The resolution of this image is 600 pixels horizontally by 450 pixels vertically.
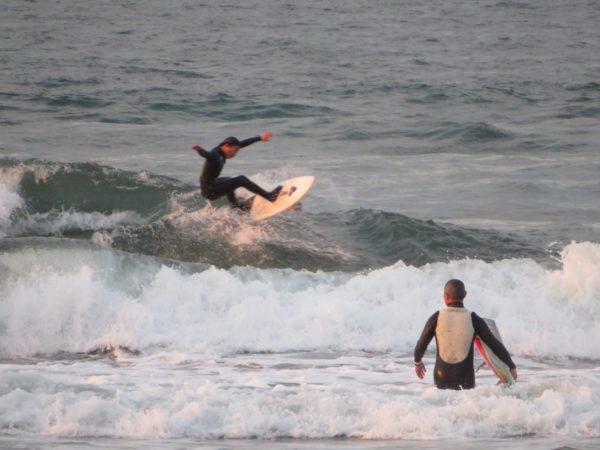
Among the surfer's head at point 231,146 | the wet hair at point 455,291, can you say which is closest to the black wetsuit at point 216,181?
the surfer's head at point 231,146

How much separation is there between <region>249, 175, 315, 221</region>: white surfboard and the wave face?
88 cm

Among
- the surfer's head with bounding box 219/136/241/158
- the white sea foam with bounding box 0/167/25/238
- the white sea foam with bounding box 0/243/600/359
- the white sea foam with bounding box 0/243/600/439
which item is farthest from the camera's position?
the white sea foam with bounding box 0/167/25/238

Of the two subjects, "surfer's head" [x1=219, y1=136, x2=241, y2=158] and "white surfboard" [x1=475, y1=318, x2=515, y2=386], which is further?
"surfer's head" [x1=219, y1=136, x2=241, y2=158]

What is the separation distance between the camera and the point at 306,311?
13242mm

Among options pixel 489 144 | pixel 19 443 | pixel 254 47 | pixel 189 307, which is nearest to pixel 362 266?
pixel 189 307

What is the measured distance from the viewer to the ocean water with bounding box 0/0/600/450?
29.6ft

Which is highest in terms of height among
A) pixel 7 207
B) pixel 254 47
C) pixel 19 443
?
pixel 254 47

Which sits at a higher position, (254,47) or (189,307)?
(254,47)

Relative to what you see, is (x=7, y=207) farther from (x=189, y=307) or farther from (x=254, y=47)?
(x=254, y=47)

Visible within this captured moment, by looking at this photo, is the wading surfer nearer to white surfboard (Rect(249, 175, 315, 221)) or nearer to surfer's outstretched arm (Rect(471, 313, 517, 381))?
surfer's outstretched arm (Rect(471, 313, 517, 381))

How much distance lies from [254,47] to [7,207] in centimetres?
2133

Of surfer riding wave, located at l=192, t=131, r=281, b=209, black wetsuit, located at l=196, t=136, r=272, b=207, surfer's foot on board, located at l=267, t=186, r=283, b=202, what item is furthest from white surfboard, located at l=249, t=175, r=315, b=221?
black wetsuit, located at l=196, t=136, r=272, b=207

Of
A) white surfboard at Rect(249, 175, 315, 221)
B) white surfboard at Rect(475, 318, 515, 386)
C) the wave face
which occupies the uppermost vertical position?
white surfboard at Rect(249, 175, 315, 221)

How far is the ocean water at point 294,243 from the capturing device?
9023 millimetres
